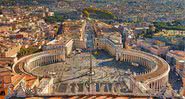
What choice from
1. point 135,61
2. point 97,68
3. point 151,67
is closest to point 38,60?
point 97,68

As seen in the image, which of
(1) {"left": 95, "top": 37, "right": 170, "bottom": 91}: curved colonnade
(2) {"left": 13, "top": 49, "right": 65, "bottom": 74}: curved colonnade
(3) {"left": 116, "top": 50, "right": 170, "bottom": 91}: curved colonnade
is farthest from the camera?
(2) {"left": 13, "top": 49, "right": 65, "bottom": 74}: curved colonnade

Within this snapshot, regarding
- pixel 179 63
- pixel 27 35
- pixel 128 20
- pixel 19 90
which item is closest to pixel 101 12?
Answer: pixel 128 20

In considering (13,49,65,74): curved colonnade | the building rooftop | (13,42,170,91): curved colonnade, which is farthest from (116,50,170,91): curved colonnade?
(13,49,65,74): curved colonnade

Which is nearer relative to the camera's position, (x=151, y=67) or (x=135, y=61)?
(x=151, y=67)

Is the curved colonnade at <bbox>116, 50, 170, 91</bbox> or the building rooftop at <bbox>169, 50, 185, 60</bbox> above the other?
the building rooftop at <bbox>169, 50, 185, 60</bbox>

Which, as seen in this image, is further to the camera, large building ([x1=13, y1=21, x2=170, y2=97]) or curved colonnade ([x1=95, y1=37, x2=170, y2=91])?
curved colonnade ([x1=95, y1=37, x2=170, y2=91])

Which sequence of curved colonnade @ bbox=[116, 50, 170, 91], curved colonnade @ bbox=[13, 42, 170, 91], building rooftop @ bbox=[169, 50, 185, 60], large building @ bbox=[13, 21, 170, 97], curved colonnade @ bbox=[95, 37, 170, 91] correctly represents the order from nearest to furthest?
1. large building @ bbox=[13, 21, 170, 97]
2. curved colonnade @ bbox=[116, 50, 170, 91]
3. curved colonnade @ bbox=[95, 37, 170, 91]
4. curved colonnade @ bbox=[13, 42, 170, 91]
5. building rooftop @ bbox=[169, 50, 185, 60]

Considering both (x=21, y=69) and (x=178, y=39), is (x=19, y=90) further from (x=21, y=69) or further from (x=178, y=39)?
(x=178, y=39)

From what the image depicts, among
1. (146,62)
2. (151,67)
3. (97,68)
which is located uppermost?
(146,62)

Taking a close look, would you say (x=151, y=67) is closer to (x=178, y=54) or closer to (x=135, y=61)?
(x=135, y=61)

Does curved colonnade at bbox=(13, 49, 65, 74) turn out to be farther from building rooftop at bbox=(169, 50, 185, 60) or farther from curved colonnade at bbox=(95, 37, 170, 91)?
building rooftop at bbox=(169, 50, 185, 60)

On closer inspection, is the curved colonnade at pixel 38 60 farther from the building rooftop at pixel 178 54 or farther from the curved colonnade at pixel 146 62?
the building rooftop at pixel 178 54
